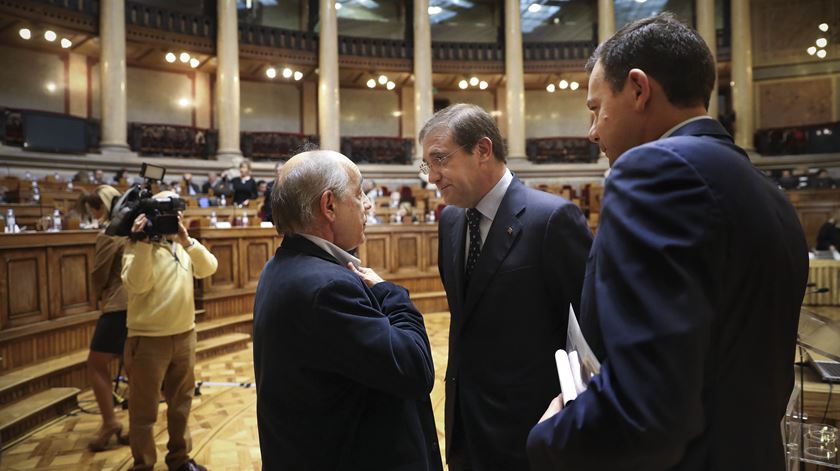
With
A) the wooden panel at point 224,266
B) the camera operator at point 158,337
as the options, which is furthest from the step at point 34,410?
the wooden panel at point 224,266

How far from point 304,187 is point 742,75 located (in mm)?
17050

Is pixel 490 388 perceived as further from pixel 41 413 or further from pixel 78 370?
pixel 78 370

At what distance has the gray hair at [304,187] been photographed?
4.49 ft

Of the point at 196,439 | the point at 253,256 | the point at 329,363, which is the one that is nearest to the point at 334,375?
the point at 329,363

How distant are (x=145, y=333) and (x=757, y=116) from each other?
1938cm

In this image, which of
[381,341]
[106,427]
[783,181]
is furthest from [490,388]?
[783,181]

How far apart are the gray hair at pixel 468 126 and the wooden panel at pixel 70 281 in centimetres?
406

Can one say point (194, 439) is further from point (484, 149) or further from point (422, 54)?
point (422, 54)

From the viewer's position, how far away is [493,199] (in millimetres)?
1706

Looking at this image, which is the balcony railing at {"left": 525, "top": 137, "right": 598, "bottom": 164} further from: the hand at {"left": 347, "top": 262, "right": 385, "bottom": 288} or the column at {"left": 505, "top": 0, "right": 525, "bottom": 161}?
the hand at {"left": 347, "top": 262, "right": 385, "bottom": 288}

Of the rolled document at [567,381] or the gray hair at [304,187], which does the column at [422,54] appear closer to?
the gray hair at [304,187]

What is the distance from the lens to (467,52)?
16516mm

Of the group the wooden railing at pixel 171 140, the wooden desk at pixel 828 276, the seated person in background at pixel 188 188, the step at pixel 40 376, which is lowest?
the step at pixel 40 376

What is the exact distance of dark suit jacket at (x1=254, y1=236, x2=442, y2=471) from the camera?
1201mm
